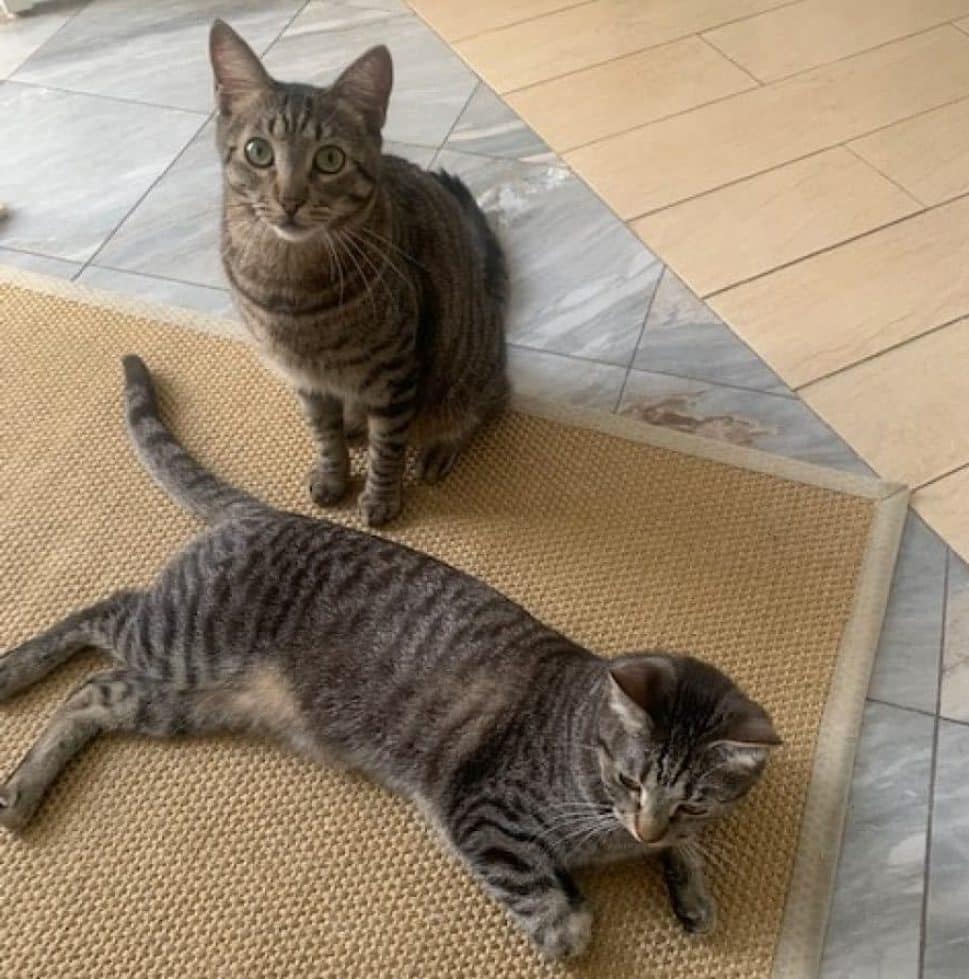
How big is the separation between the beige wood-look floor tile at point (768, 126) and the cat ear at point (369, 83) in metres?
0.94

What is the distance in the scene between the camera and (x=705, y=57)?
264 centimetres

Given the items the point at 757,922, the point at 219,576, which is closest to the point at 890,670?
the point at 757,922

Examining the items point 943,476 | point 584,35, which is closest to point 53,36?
point 584,35

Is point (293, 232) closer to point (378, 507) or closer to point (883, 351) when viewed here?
point (378, 507)

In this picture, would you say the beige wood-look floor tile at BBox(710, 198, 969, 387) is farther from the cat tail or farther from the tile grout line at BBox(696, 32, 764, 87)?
the cat tail

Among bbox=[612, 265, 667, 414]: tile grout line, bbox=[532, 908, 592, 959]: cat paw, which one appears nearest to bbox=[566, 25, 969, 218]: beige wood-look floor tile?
bbox=[612, 265, 667, 414]: tile grout line

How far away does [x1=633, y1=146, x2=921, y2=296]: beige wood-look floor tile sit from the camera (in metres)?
2.15

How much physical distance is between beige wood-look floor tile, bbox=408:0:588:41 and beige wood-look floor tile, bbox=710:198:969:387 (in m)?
1.16

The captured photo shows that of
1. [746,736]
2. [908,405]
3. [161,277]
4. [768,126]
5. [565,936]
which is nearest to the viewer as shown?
[746,736]

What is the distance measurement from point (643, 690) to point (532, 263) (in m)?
1.25

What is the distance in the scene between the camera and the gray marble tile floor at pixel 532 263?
137 centimetres

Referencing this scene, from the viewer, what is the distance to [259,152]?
1.38 meters

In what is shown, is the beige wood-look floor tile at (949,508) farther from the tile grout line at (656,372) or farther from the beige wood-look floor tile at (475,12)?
the beige wood-look floor tile at (475,12)

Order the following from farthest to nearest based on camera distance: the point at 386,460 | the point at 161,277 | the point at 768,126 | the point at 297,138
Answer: the point at 768,126 → the point at 161,277 → the point at 386,460 → the point at 297,138
